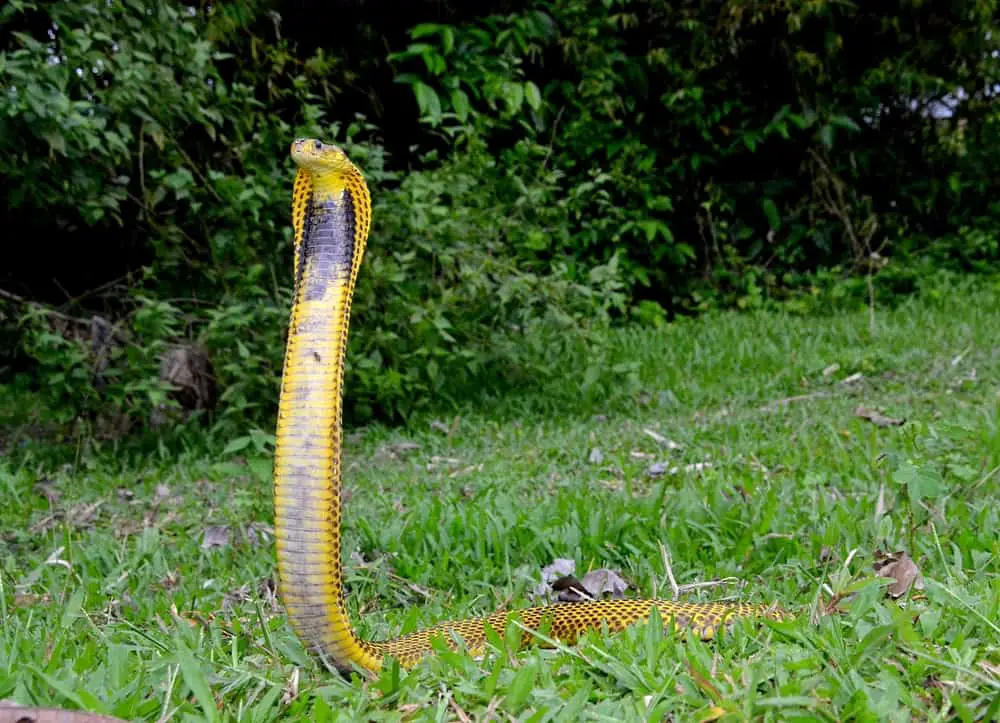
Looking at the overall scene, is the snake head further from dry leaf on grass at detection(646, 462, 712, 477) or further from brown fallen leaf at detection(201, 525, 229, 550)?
dry leaf on grass at detection(646, 462, 712, 477)

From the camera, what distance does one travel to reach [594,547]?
146 inches

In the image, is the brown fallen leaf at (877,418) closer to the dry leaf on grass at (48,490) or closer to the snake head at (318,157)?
the snake head at (318,157)

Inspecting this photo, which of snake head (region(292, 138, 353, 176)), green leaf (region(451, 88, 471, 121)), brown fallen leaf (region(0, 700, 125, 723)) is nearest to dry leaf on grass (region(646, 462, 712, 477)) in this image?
snake head (region(292, 138, 353, 176))

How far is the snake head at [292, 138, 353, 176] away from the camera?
2.28 metres

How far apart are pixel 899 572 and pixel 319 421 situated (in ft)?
5.74

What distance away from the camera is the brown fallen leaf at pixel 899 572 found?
9.06 ft

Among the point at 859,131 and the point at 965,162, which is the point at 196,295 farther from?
the point at 965,162

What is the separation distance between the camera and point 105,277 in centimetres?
707

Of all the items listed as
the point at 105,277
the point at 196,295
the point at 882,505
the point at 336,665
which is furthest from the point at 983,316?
the point at 336,665

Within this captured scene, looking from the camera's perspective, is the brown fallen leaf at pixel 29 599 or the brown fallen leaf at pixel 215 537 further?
the brown fallen leaf at pixel 215 537

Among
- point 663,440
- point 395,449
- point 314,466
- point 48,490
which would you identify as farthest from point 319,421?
point 395,449

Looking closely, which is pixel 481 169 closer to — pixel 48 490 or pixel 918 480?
pixel 48 490

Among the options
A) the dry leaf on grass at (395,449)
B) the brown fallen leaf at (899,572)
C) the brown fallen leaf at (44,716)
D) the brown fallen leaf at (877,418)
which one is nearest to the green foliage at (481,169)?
the dry leaf on grass at (395,449)

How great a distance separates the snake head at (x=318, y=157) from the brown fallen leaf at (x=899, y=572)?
5.81 ft
